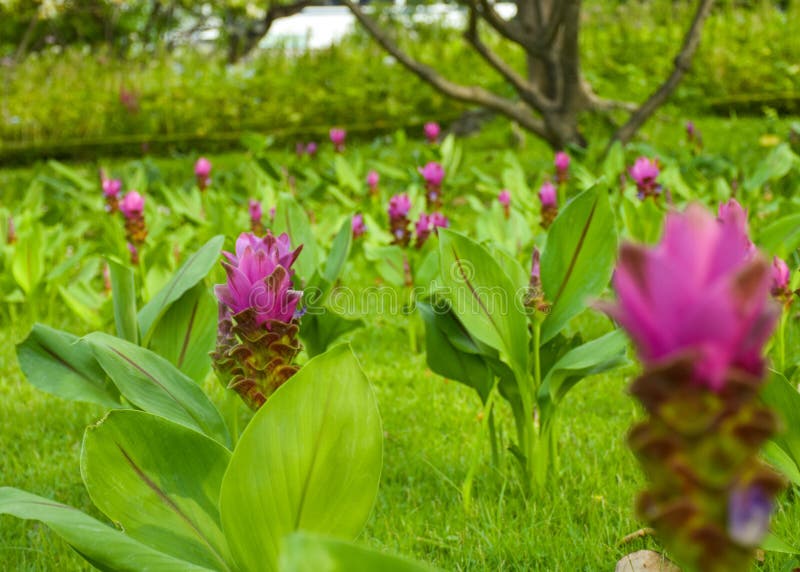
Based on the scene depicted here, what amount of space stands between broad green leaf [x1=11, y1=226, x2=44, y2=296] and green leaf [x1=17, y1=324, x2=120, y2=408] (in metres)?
2.00

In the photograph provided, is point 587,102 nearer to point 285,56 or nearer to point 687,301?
point 285,56

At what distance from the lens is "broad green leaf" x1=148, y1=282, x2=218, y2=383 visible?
195cm

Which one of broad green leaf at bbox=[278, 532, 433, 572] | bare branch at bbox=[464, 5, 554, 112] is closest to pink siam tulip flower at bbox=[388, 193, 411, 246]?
broad green leaf at bbox=[278, 532, 433, 572]

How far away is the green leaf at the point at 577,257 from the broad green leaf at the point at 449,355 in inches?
7.5

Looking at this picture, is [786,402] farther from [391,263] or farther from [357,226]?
[357,226]

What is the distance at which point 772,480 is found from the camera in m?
0.56

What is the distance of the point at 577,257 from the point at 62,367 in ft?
3.59

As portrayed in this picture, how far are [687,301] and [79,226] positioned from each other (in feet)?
15.4

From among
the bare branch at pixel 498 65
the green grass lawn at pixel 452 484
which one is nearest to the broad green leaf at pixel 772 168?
the green grass lawn at pixel 452 484

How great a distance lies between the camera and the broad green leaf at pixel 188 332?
1947mm

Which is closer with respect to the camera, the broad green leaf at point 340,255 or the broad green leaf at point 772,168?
the broad green leaf at point 340,255

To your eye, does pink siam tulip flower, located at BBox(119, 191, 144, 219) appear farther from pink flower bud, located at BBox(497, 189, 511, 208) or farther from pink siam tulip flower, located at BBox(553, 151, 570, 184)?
pink siam tulip flower, located at BBox(553, 151, 570, 184)

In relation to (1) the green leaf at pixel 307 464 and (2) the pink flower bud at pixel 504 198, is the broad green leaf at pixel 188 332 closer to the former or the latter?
(1) the green leaf at pixel 307 464

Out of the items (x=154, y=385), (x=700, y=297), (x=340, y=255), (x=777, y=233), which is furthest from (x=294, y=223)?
(x=700, y=297)
